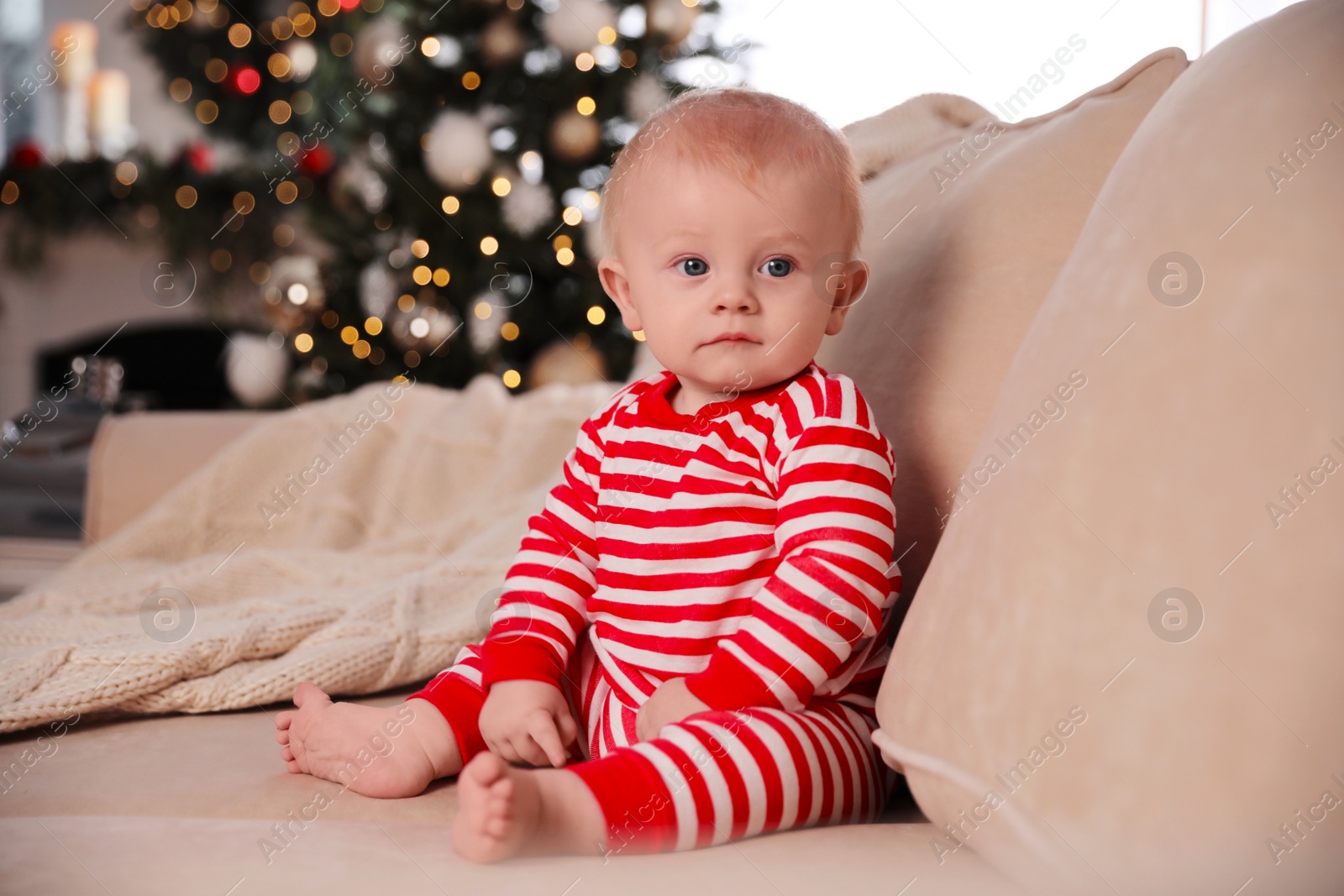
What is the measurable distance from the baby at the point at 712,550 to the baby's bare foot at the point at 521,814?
0.03 meters

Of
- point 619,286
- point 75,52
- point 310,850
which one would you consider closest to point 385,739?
point 310,850

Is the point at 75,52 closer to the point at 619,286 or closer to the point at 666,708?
the point at 619,286

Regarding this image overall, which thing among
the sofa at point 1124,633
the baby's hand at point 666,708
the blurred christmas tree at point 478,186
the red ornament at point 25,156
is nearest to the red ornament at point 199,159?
the red ornament at point 25,156

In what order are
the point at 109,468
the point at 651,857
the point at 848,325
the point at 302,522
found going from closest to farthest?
1. the point at 651,857
2. the point at 848,325
3. the point at 302,522
4. the point at 109,468

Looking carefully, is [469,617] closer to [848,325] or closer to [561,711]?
[561,711]

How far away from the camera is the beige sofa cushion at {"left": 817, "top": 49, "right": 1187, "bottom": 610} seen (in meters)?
0.75

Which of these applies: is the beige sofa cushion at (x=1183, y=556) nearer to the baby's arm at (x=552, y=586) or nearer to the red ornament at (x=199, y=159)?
the baby's arm at (x=552, y=586)

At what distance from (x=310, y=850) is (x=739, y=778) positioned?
0.23 m

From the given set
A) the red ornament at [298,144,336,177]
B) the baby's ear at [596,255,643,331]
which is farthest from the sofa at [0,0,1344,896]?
Answer: the red ornament at [298,144,336,177]

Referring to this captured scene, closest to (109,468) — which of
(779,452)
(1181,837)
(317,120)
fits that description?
(779,452)

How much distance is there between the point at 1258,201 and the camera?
468 mm

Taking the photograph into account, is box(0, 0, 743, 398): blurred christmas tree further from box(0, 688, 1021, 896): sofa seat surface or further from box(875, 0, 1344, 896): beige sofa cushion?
box(875, 0, 1344, 896): beige sofa cushion

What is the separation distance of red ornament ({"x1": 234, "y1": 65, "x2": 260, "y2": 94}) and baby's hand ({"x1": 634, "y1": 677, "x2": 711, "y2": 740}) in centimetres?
370

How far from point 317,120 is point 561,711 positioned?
3.20 m
